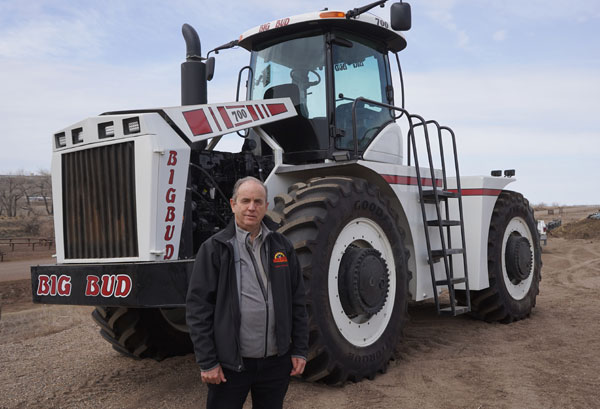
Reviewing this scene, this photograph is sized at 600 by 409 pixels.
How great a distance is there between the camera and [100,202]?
4332mm

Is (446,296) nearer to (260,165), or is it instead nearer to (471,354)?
(471,354)

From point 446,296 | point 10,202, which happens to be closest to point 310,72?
point 446,296

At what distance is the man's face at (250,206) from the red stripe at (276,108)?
2.63 m

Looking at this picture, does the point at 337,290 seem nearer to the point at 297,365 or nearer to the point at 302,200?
the point at 302,200

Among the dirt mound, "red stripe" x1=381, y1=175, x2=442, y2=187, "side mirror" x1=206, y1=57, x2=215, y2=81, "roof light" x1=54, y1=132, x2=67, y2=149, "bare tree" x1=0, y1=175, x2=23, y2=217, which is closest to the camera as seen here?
"roof light" x1=54, y1=132, x2=67, y2=149

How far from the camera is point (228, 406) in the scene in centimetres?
265

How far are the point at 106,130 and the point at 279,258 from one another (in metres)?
2.23

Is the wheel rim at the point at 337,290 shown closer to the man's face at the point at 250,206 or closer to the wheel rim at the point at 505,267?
the man's face at the point at 250,206

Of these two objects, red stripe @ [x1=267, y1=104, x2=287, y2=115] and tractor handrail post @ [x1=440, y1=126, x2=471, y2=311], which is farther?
tractor handrail post @ [x1=440, y1=126, x2=471, y2=311]

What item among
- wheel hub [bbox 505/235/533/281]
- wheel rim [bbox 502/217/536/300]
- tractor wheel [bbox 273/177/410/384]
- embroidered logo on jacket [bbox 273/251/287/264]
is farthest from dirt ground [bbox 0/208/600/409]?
embroidered logo on jacket [bbox 273/251/287/264]

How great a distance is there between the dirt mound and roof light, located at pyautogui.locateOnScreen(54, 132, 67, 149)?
76.9ft

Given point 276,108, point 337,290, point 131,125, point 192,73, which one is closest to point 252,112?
point 276,108

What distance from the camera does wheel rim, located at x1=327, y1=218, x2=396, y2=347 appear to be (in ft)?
15.2

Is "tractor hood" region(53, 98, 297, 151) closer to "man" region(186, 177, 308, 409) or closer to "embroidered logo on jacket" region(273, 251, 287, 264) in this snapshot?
"man" region(186, 177, 308, 409)
